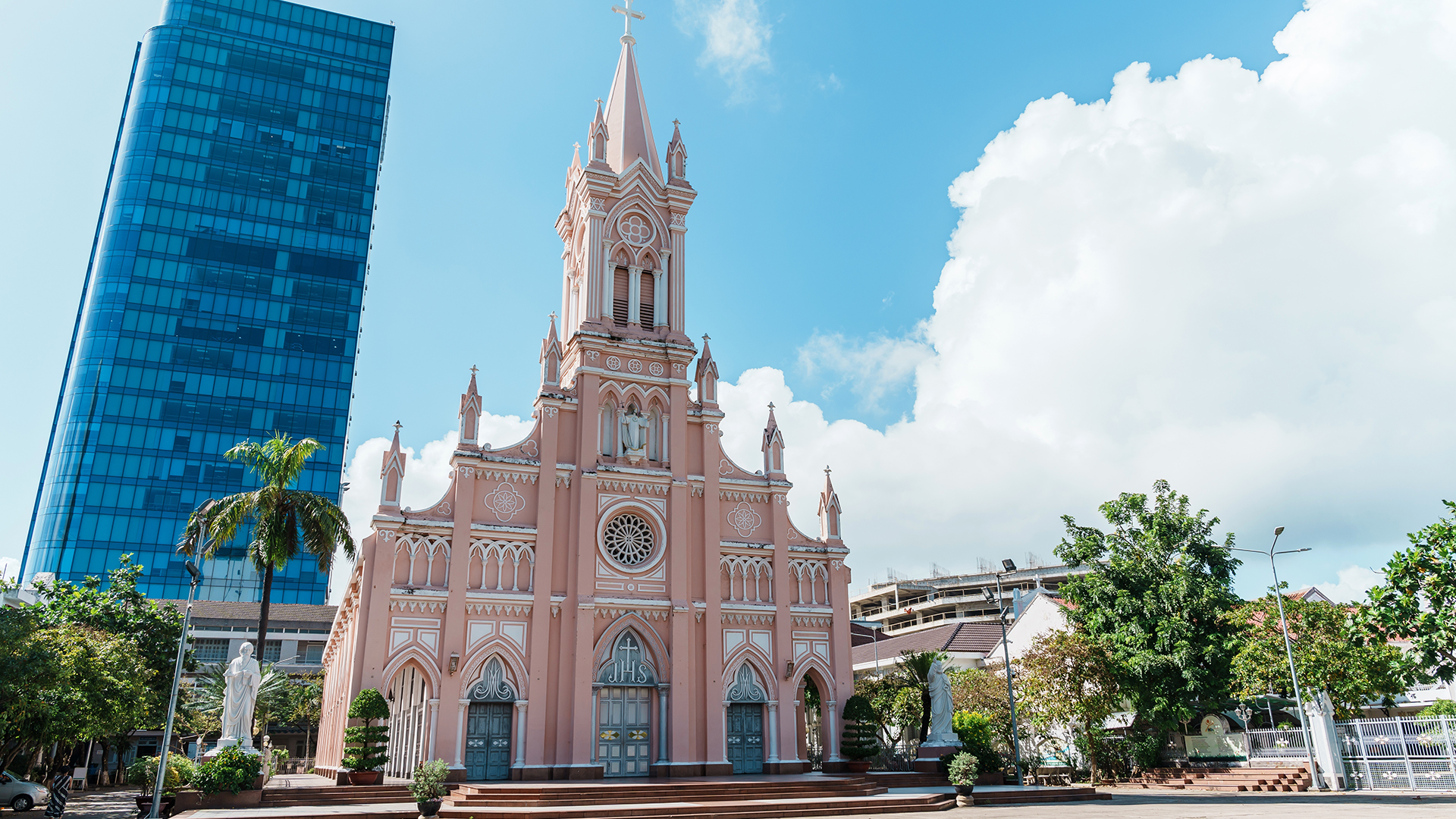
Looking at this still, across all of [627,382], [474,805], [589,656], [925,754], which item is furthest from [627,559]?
[925,754]

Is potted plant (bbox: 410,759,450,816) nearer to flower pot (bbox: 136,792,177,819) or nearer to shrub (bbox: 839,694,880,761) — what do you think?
flower pot (bbox: 136,792,177,819)

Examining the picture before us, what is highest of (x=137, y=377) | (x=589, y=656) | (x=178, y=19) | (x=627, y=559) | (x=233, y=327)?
(x=178, y=19)

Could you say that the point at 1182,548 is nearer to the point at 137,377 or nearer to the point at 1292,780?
the point at 1292,780

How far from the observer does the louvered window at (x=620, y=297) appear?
3241 cm

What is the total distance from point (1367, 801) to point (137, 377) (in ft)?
→ 263

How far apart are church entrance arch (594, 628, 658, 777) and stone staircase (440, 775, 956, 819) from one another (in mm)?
2412

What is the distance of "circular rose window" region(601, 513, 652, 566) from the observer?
96.9 ft

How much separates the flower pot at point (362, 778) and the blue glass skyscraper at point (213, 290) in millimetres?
56149

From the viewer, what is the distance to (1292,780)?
96.3ft

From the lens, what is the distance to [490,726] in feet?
87.4

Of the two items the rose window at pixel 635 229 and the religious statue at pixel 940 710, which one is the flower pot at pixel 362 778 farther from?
the rose window at pixel 635 229

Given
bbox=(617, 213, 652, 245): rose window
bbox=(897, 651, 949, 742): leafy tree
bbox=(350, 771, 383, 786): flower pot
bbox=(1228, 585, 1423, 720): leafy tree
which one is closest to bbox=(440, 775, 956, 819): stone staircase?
bbox=(350, 771, 383, 786): flower pot

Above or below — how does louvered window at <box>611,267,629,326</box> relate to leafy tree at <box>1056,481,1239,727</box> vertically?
above

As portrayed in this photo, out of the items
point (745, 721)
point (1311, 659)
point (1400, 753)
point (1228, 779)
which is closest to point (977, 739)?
point (745, 721)
